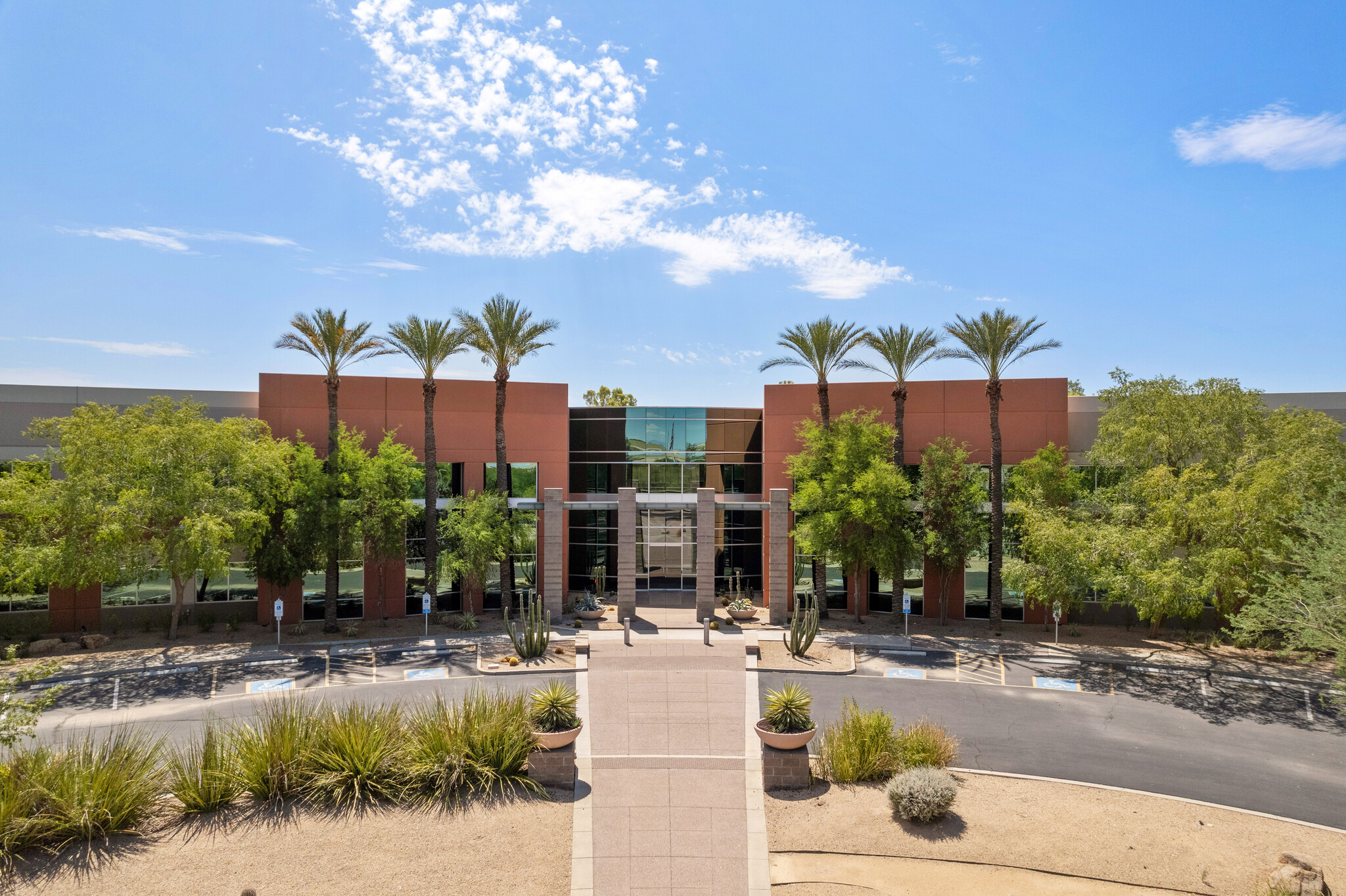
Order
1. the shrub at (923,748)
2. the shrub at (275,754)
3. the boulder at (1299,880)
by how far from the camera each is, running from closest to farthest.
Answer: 1. the boulder at (1299,880)
2. the shrub at (275,754)
3. the shrub at (923,748)

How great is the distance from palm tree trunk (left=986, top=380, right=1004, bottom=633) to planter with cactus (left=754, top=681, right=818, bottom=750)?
16980mm

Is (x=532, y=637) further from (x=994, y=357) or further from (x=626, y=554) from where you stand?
(x=994, y=357)

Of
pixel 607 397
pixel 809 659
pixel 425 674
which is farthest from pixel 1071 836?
pixel 607 397

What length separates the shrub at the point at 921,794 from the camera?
11.0 m

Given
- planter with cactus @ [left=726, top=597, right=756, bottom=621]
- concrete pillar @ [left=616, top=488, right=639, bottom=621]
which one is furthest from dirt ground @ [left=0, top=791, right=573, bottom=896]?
planter with cactus @ [left=726, top=597, right=756, bottom=621]

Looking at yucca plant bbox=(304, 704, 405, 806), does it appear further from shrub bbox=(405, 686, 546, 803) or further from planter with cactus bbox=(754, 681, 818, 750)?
planter with cactus bbox=(754, 681, 818, 750)

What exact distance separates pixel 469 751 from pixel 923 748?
818cm

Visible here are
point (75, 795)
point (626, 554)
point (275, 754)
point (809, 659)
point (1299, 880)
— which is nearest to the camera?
point (1299, 880)

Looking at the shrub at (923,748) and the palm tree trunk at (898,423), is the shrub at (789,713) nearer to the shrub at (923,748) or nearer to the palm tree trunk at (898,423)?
the shrub at (923,748)

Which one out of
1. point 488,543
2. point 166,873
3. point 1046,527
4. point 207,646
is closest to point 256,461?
point 207,646

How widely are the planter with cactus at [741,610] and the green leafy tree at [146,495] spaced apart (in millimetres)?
16919

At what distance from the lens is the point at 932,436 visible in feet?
96.5

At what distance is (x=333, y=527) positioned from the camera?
→ 25.7 metres

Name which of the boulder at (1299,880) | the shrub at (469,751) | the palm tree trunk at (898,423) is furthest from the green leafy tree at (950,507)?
the shrub at (469,751)
